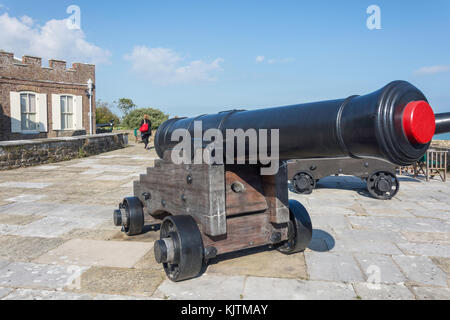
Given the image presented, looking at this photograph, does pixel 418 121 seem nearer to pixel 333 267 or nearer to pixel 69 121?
pixel 333 267

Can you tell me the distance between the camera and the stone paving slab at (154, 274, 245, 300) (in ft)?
7.87

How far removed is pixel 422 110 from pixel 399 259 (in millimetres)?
2176

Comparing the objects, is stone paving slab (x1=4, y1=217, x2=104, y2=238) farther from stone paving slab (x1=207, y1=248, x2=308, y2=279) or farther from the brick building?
the brick building

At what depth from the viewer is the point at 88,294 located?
2412 millimetres

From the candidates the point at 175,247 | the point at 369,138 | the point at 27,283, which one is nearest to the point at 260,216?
the point at 175,247

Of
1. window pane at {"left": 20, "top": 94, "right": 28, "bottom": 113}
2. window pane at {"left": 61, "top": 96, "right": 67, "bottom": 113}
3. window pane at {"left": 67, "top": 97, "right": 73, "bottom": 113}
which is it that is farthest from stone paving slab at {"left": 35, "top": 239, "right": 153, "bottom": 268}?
window pane at {"left": 67, "top": 97, "right": 73, "bottom": 113}

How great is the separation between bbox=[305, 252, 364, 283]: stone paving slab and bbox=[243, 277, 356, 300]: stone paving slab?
127 millimetres

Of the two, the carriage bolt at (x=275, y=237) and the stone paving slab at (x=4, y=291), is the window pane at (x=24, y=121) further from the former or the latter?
the carriage bolt at (x=275, y=237)

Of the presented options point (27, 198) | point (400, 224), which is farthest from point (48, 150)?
point (400, 224)

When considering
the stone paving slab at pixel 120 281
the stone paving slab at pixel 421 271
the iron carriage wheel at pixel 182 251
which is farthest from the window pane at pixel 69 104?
the stone paving slab at pixel 421 271

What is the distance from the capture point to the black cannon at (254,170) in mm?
1494

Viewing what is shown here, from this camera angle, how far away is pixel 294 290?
8.16 ft
